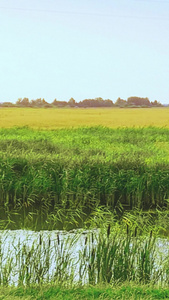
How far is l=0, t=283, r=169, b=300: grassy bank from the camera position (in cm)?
533

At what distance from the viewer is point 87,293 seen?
18.0ft

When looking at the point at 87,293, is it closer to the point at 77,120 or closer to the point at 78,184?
the point at 78,184

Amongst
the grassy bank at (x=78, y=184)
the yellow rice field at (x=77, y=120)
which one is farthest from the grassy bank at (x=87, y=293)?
the yellow rice field at (x=77, y=120)

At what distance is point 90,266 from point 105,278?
0.26 m

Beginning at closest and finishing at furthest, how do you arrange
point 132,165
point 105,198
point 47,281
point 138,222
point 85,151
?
point 47,281
point 138,222
point 105,198
point 132,165
point 85,151

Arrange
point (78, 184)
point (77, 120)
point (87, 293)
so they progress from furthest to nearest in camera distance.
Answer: point (77, 120) → point (78, 184) → point (87, 293)

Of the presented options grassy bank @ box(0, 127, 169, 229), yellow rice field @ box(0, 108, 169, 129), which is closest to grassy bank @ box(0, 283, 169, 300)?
grassy bank @ box(0, 127, 169, 229)

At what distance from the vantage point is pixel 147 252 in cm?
646

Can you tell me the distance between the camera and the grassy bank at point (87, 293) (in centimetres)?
533

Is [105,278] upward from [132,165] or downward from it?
downward

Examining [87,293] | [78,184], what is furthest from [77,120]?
[87,293]

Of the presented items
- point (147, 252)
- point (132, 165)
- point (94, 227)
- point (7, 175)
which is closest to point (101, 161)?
point (132, 165)

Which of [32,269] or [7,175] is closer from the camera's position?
[32,269]

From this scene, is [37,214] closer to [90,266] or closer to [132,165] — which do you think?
[132,165]
